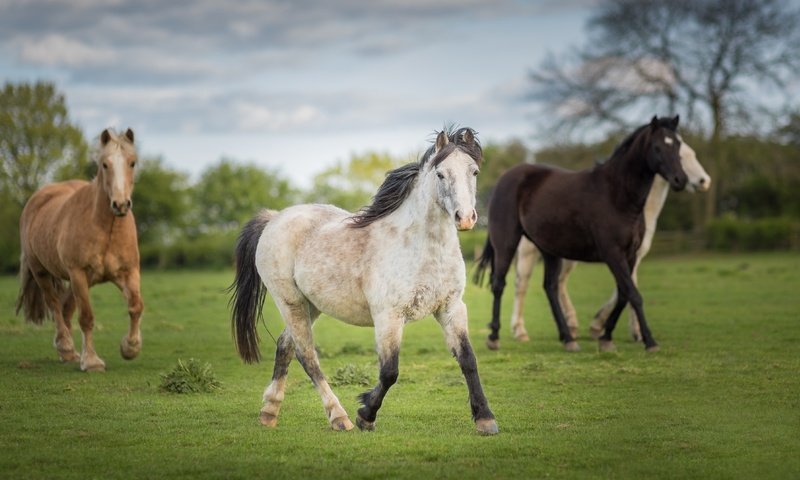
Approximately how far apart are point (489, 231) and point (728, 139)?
1176 inches

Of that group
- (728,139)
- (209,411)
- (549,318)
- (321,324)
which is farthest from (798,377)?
(728,139)

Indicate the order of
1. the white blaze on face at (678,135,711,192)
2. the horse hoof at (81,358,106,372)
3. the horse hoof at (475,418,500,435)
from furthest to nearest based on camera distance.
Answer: the white blaze on face at (678,135,711,192)
the horse hoof at (81,358,106,372)
the horse hoof at (475,418,500,435)

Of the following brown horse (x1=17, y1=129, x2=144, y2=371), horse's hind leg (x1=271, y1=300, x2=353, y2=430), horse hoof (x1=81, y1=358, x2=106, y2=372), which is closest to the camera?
horse's hind leg (x1=271, y1=300, x2=353, y2=430)

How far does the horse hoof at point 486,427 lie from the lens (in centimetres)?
717

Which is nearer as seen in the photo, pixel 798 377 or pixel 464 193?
pixel 464 193

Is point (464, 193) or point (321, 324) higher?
point (464, 193)

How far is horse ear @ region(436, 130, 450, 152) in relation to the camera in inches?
279

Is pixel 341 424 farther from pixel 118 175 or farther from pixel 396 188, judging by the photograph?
pixel 118 175

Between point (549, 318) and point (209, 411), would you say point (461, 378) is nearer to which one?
Result: point (209, 411)

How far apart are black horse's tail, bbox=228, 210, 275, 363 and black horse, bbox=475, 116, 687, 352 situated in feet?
17.2

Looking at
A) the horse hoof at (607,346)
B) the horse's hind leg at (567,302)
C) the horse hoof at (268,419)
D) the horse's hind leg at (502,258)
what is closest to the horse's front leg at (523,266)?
the horse's hind leg at (567,302)

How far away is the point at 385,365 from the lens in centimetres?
705

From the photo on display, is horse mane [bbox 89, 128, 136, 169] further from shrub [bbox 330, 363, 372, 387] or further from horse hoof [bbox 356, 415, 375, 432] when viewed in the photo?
horse hoof [bbox 356, 415, 375, 432]

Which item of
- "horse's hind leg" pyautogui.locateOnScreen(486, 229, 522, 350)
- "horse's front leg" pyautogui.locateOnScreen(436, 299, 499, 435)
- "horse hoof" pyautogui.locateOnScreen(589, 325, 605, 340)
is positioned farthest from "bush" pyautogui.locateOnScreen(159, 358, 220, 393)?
"horse hoof" pyautogui.locateOnScreen(589, 325, 605, 340)
